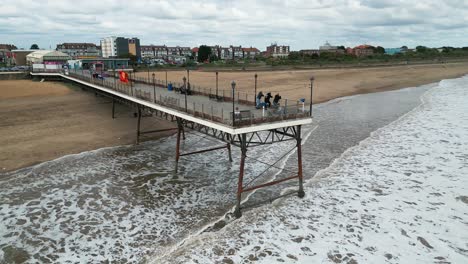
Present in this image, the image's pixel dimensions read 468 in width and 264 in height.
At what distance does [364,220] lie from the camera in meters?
14.5

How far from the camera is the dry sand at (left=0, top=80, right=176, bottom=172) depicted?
23.5 metres

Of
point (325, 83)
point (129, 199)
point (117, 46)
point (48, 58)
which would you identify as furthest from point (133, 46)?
point (129, 199)

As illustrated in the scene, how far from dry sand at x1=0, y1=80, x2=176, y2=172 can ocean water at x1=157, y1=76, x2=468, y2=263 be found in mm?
15418

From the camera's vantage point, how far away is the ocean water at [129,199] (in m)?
12.8

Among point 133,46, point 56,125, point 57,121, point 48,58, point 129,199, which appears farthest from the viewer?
point 133,46

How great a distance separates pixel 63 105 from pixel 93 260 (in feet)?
101

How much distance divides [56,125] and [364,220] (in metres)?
26.9

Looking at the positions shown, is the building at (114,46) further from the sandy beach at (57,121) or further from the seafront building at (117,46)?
the sandy beach at (57,121)

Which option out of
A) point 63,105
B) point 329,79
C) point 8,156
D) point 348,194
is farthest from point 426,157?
point 329,79

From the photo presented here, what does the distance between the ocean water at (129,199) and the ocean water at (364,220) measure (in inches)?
23.7

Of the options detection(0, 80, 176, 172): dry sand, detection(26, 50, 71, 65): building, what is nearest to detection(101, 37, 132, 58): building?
detection(26, 50, 71, 65): building

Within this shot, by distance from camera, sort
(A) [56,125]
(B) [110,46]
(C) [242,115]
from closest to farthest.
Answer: (C) [242,115] → (A) [56,125] → (B) [110,46]

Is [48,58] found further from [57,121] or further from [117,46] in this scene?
[117,46]

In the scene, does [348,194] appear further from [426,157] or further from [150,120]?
[150,120]
